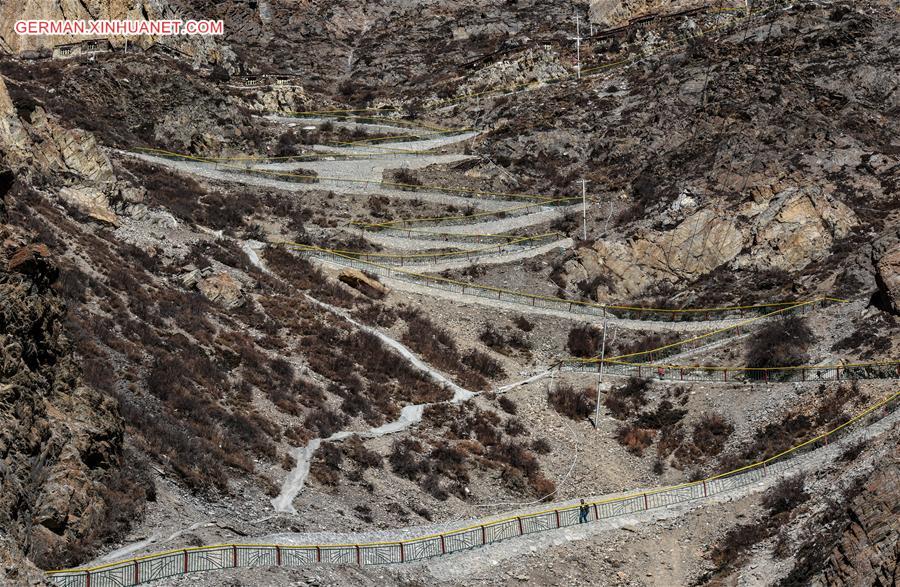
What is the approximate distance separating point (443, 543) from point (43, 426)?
35.8 feet

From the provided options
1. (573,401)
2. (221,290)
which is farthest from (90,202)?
(573,401)

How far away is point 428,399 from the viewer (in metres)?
35.0

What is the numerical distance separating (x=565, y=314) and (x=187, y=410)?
24.3 meters

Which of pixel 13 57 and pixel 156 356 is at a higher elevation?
pixel 13 57

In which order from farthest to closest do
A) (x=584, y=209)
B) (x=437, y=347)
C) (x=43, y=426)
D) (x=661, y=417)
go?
(x=584, y=209) < (x=437, y=347) < (x=661, y=417) < (x=43, y=426)

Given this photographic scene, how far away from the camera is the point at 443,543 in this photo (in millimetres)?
23547

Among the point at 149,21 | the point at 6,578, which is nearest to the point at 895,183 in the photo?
the point at 6,578

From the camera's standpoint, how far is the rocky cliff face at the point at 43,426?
665 inches

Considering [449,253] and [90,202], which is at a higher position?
[90,202]

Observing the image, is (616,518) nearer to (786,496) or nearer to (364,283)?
(786,496)

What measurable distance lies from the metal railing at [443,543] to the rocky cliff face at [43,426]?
4.37 ft

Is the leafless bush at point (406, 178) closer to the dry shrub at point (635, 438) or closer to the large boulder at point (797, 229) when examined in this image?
the large boulder at point (797, 229)

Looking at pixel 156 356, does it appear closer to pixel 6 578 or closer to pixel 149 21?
pixel 6 578

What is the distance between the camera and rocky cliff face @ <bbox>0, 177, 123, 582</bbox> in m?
A: 16.9
